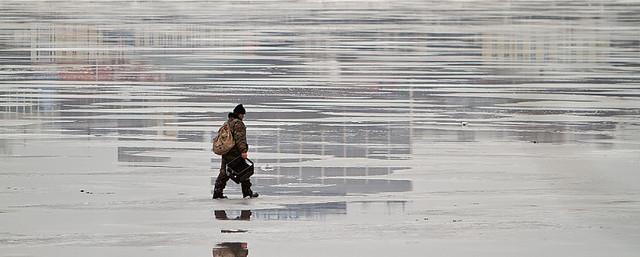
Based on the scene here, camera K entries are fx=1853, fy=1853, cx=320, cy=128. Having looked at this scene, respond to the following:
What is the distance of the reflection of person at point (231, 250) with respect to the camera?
12.4 m

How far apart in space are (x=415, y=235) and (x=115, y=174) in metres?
5.24

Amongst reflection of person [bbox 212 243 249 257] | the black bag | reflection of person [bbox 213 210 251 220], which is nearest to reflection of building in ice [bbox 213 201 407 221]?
reflection of person [bbox 213 210 251 220]

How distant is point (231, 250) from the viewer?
41.3ft

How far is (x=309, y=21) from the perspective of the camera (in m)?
61.8

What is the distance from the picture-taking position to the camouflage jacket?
52.3 ft

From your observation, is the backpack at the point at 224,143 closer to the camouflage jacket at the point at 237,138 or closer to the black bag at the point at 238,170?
the camouflage jacket at the point at 237,138

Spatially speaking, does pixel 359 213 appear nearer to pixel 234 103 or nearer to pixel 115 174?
pixel 115 174

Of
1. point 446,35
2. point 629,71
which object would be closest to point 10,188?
point 629,71

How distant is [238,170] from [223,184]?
0.60 ft

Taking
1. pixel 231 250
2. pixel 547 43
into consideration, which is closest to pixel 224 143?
pixel 231 250

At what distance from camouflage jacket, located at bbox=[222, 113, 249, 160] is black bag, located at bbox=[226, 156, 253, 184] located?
5 cm

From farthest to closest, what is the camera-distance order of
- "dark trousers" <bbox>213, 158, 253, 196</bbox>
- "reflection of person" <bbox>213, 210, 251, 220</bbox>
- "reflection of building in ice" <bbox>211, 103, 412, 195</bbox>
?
"reflection of building in ice" <bbox>211, 103, 412, 195</bbox>, "dark trousers" <bbox>213, 158, 253, 196</bbox>, "reflection of person" <bbox>213, 210, 251, 220</bbox>

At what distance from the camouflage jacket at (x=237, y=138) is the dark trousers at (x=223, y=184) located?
0.09m

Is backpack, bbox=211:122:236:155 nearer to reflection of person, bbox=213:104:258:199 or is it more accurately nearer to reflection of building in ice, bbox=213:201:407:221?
reflection of person, bbox=213:104:258:199
